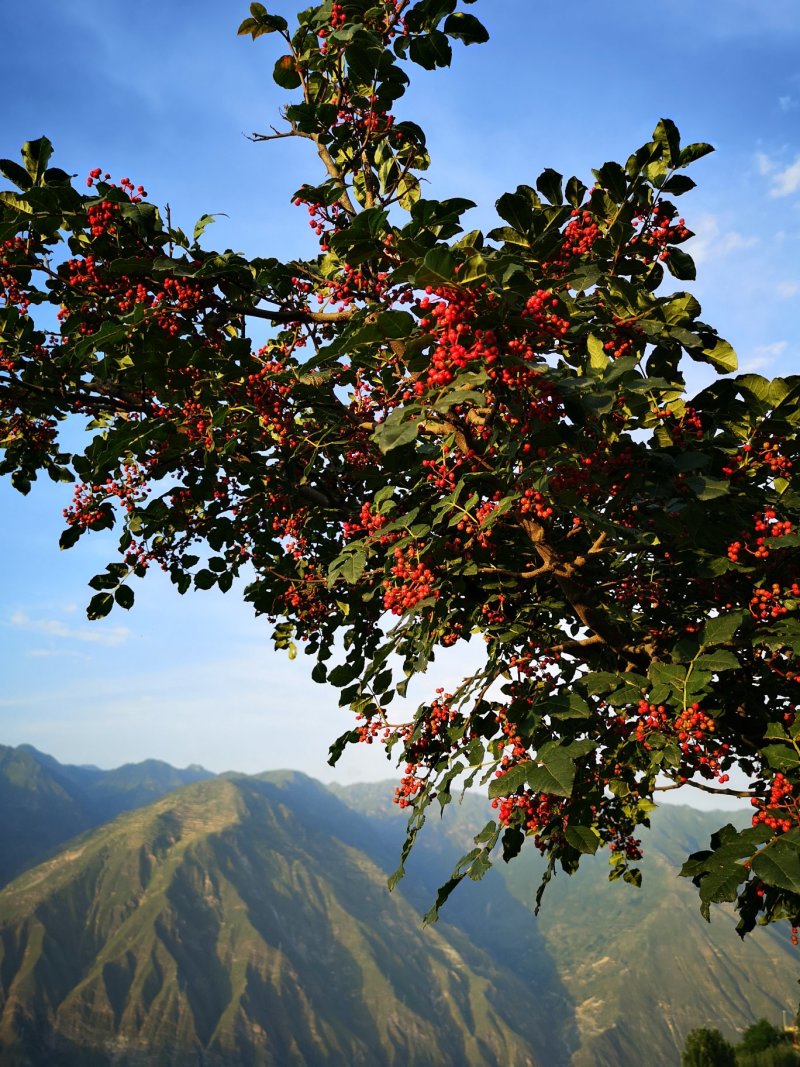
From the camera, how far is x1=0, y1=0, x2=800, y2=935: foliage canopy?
4301 millimetres

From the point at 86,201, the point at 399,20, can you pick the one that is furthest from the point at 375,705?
the point at 399,20

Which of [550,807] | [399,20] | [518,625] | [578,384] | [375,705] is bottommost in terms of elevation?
[550,807]

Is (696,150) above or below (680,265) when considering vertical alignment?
above

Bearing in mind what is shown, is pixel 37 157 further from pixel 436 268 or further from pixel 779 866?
pixel 779 866

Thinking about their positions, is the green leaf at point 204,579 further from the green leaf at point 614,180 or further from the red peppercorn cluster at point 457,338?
the green leaf at point 614,180

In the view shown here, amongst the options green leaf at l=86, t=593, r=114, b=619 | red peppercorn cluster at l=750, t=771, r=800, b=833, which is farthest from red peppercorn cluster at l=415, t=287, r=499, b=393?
green leaf at l=86, t=593, r=114, b=619

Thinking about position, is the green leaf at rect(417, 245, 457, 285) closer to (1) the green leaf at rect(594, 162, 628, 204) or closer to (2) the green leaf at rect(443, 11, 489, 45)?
(1) the green leaf at rect(594, 162, 628, 204)

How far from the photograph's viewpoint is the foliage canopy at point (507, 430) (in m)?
4.30

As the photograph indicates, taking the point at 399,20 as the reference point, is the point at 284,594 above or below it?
below

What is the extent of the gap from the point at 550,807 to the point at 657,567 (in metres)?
2.31

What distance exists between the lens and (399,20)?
5398mm

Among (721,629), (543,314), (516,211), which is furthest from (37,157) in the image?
(721,629)

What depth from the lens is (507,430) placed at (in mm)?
4934

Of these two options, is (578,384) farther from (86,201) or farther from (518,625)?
(86,201)
